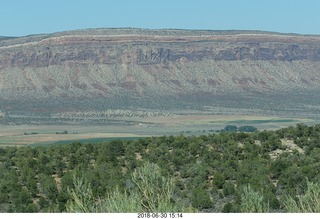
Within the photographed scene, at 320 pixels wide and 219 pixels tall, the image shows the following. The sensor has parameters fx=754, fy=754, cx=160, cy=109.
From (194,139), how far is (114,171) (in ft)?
28.4

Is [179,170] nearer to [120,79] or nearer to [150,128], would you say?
[150,128]

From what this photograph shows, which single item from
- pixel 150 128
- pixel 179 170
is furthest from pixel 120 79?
pixel 179 170

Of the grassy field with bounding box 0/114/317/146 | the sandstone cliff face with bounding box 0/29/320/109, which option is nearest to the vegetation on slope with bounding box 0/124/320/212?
the grassy field with bounding box 0/114/317/146

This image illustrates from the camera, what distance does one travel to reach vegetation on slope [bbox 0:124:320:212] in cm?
2250

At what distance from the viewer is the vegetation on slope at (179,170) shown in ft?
73.8

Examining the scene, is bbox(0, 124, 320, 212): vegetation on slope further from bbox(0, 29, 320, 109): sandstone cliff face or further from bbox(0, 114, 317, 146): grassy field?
bbox(0, 29, 320, 109): sandstone cliff face

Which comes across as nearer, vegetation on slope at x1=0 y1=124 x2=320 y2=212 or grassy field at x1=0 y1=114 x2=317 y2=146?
vegetation on slope at x1=0 y1=124 x2=320 y2=212

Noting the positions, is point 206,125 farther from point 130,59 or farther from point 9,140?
point 130,59

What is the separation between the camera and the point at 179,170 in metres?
29.5

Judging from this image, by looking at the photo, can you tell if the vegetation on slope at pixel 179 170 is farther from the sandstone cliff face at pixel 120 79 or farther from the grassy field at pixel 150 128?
the sandstone cliff face at pixel 120 79

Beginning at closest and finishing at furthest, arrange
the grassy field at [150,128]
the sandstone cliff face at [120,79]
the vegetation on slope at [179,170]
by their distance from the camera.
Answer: the vegetation on slope at [179,170] < the grassy field at [150,128] < the sandstone cliff face at [120,79]

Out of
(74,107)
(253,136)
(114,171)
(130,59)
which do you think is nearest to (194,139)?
(253,136)

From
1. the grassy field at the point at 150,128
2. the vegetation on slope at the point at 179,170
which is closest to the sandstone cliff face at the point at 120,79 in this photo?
the grassy field at the point at 150,128

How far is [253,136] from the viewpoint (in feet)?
120
